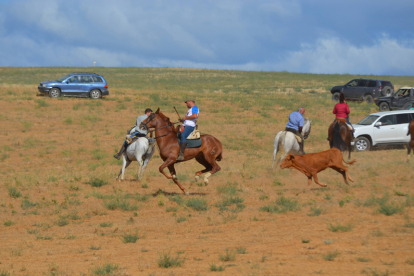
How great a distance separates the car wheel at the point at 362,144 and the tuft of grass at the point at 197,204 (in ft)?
39.4

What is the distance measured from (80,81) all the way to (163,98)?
6.82 meters

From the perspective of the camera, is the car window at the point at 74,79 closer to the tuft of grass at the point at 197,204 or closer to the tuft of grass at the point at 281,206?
the tuft of grass at the point at 197,204

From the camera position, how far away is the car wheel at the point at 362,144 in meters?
21.4

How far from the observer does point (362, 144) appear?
21.5 metres

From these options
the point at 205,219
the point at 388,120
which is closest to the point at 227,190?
the point at 205,219

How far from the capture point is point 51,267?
7.28m

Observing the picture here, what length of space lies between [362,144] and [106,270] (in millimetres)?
17173

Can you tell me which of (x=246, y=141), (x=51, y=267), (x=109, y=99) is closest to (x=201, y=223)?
(x=51, y=267)

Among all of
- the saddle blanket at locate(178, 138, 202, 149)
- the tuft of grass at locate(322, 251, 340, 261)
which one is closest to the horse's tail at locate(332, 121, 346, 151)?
the saddle blanket at locate(178, 138, 202, 149)

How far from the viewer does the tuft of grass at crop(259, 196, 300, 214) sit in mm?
10763

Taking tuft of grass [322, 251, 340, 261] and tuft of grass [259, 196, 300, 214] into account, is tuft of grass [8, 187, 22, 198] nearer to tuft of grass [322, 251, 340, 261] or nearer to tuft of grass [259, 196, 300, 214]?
tuft of grass [259, 196, 300, 214]

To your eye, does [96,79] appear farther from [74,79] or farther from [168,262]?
[168,262]

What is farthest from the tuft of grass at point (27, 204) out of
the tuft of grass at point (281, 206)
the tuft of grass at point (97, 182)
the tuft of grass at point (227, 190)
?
the tuft of grass at point (281, 206)

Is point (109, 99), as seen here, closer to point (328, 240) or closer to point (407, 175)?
point (407, 175)
